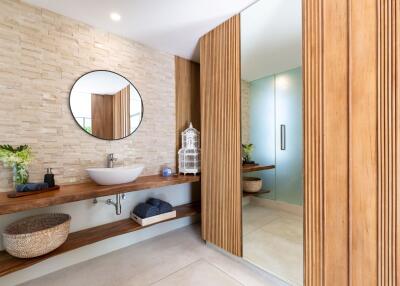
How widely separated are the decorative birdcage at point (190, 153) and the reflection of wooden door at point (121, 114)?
0.76m

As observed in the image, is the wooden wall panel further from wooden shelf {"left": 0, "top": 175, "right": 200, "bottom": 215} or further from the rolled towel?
wooden shelf {"left": 0, "top": 175, "right": 200, "bottom": 215}

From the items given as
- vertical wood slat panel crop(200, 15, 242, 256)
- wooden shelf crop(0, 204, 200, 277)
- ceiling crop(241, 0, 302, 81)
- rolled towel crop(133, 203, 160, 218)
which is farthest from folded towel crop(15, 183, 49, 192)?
ceiling crop(241, 0, 302, 81)

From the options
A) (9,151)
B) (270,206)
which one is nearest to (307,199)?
(270,206)

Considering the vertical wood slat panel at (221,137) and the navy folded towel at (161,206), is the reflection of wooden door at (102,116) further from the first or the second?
the vertical wood slat panel at (221,137)

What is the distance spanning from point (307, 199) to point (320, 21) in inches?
50.1

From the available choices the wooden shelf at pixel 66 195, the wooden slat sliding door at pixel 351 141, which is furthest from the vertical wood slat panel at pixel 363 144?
the wooden shelf at pixel 66 195

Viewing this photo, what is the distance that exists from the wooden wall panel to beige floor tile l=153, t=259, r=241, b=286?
1.52 m

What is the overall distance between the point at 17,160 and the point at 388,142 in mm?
2657

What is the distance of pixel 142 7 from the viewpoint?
1.84 metres

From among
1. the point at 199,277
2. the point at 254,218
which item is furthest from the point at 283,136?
the point at 199,277

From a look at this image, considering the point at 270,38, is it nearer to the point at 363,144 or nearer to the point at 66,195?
the point at 363,144

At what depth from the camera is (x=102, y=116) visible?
7.27 ft

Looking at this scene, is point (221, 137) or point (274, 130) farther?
point (221, 137)

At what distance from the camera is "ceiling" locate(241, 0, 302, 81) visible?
5.07 ft
